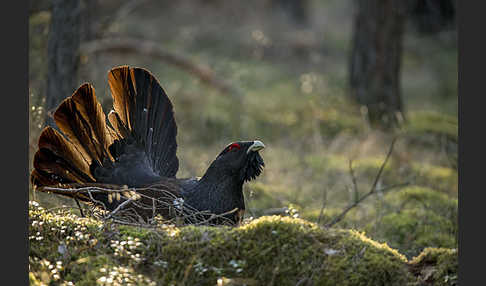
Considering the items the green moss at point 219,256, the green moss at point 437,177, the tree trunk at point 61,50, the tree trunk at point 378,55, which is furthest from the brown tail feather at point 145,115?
the tree trunk at point 378,55

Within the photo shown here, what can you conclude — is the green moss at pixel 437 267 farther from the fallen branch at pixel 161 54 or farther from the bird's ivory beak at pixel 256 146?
the fallen branch at pixel 161 54

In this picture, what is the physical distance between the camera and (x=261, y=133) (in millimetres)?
11461

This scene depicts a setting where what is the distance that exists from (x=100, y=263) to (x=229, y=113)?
8397 millimetres

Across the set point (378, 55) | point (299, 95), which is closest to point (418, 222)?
point (378, 55)

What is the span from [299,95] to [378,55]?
2.76 m

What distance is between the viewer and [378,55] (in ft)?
41.1

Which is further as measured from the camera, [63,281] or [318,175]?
[318,175]

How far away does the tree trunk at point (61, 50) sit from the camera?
21.7 feet

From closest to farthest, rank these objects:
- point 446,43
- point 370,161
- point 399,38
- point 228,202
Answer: point 228,202
point 370,161
point 399,38
point 446,43

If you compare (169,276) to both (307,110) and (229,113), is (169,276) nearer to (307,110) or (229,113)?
(229,113)

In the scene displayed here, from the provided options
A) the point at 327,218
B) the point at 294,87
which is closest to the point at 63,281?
the point at 327,218

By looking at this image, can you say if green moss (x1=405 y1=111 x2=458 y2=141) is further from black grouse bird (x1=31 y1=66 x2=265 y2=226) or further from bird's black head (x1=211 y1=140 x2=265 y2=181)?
black grouse bird (x1=31 y1=66 x2=265 y2=226)

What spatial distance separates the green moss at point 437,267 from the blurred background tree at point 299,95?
1.23 meters

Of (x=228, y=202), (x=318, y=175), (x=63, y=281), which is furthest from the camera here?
(x=318, y=175)
